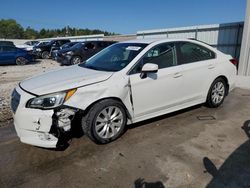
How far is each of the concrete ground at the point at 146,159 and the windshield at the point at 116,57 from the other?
4.05ft

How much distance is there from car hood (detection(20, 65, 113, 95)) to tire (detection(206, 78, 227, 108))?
2565 millimetres

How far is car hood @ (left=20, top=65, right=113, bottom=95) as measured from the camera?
3.23m

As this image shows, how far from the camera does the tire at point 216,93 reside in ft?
16.3

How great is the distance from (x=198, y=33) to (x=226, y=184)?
12.1 metres

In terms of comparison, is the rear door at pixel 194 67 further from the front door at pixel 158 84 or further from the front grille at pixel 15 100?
the front grille at pixel 15 100

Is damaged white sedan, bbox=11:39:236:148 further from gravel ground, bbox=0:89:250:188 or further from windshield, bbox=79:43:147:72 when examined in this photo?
gravel ground, bbox=0:89:250:188

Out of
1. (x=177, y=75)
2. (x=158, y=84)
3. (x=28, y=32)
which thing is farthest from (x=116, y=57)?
(x=28, y=32)

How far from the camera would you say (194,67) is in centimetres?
448

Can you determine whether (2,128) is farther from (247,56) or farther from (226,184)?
(247,56)

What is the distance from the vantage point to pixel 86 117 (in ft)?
11.1

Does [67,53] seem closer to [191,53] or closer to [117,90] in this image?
[191,53]

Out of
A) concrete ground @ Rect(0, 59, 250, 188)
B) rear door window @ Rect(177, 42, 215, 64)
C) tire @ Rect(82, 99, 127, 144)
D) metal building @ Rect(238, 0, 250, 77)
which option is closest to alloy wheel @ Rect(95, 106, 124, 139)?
tire @ Rect(82, 99, 127, 144)

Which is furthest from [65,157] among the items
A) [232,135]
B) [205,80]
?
[205,80]

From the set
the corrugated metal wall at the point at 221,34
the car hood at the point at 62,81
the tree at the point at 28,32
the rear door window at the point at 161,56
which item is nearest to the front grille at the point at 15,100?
the car hood at the point at 62,81
